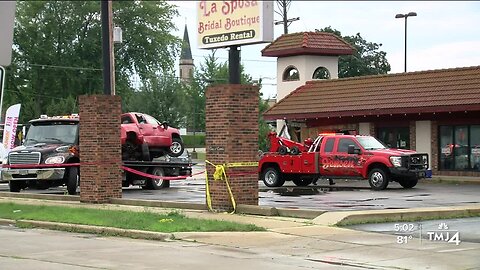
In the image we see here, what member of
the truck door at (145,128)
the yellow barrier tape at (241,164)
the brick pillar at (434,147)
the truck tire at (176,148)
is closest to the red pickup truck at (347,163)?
the truck tire at (176,148)

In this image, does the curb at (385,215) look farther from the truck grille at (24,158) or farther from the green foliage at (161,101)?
the green foliage at (161,101)

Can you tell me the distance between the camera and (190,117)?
2906 inches

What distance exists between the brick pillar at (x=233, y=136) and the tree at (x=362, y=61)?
54.2 metres

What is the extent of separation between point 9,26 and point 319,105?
32.0 m

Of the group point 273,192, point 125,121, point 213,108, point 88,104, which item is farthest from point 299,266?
point 125,121

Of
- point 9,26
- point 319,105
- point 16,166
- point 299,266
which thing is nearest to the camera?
point 9,26

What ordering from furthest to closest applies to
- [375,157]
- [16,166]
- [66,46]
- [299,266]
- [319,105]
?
1. [66,46]
2. [319,105]
3. [375,157]
4. [16,166]
5. [299,266]

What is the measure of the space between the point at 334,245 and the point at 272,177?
16085mm

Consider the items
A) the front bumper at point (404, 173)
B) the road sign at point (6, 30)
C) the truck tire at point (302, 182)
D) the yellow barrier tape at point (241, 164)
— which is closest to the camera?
the road sign at point (6, 30)

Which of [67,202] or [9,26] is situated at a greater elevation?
[9,26]

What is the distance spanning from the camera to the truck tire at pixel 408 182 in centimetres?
2686

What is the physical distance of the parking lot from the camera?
19.8m

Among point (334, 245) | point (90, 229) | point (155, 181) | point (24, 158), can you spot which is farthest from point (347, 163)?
point (334, 245)

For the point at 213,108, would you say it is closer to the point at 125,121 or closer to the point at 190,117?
the point at 125,121
